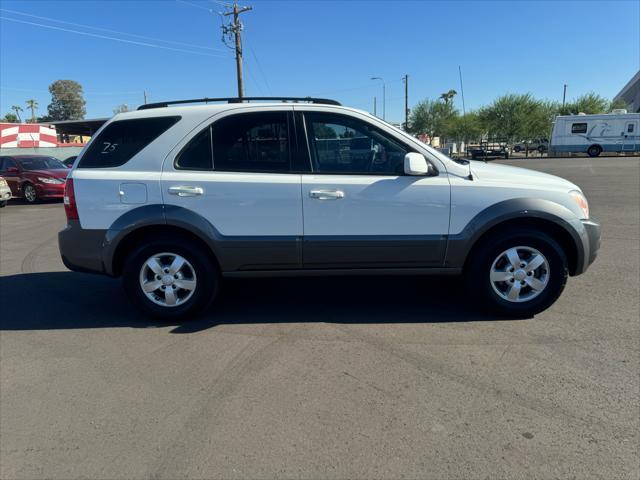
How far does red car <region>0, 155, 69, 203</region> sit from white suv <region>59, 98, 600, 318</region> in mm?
12315

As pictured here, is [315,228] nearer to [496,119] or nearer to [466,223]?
[466,223]

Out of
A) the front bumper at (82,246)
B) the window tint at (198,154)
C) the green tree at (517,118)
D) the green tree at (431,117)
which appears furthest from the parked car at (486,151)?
the front bumper at (82,246)

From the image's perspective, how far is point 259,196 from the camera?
4027 mm

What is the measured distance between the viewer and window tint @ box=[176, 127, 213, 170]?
4.11 meters

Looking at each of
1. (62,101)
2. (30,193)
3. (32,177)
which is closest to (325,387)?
(32,177)

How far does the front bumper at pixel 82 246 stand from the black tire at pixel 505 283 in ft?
11.3

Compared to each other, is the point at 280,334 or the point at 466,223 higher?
the point at 466,223

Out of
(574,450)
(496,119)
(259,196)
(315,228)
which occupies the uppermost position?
(496,119)

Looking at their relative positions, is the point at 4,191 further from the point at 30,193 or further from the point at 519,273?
the point at 519,273

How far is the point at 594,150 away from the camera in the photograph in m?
35.9

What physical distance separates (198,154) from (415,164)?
195 centimetres

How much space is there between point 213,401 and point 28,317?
9.17 feet

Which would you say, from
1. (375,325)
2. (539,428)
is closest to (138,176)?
(375,325)

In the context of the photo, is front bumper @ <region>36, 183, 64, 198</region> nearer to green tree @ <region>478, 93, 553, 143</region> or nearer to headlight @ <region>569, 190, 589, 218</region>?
headlight @ <region>569, 190, 589, 218</region>
